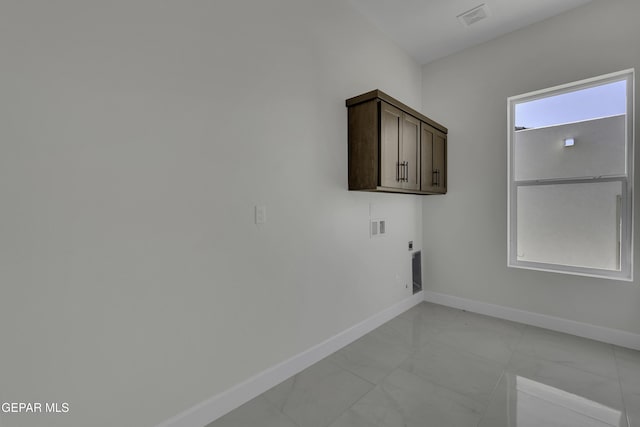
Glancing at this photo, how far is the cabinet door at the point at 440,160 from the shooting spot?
3.41 meters

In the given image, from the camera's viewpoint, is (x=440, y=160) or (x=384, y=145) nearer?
(x=384, y=145)

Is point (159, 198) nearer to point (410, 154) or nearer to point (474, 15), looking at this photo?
point (410, 154)

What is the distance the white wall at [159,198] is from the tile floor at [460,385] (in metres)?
0.33

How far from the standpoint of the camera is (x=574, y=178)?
9.65 feet

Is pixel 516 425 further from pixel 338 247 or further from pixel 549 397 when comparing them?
pixel 338 247

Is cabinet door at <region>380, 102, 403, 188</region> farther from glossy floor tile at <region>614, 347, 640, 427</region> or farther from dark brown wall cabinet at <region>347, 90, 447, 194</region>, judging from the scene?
glossy floor tile at <region>614, 347, 640, 427</region>

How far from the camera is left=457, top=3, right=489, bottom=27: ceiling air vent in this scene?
110 inches

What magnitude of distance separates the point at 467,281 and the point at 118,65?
394cm

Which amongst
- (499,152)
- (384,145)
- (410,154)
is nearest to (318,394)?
(384,145)

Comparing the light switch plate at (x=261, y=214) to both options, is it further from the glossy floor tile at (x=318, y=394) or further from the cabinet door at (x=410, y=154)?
the cabinet door at (x=410, y=154)

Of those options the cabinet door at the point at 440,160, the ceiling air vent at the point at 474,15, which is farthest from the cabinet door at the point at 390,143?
the ceiling air vent at the point at 474,15

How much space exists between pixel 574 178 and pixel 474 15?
2.00m

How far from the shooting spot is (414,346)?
2643 mm

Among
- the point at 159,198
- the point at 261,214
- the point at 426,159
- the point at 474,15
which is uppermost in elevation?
the point at 474,15
